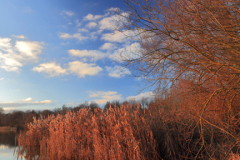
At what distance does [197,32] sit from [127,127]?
3.55 metres

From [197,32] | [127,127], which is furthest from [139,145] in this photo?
[197,32]

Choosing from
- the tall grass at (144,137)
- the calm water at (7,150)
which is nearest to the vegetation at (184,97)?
the tall grass at (144,137)

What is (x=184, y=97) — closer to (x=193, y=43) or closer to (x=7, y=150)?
(x=193, y=43)

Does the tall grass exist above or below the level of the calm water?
Answer: above

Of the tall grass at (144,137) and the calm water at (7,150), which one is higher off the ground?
the tall grass at (144,137)

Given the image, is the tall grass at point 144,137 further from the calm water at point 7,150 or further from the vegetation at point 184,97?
the calm water at point 7,150

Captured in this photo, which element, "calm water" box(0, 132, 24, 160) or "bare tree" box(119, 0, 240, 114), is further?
"calm water" box(0, 132, 24, 160)

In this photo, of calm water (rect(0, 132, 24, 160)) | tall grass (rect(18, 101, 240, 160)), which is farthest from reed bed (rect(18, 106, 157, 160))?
calm water (rect(0, 132, 24, 160))

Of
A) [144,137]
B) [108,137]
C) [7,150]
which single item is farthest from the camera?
[7,150]

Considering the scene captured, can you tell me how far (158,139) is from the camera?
5.02m

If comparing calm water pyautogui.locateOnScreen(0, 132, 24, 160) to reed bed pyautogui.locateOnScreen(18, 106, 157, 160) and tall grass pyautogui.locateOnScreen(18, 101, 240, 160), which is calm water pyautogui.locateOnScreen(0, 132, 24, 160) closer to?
reed bed pyautogui.locateOnScreen(18, 106, 157, 160)

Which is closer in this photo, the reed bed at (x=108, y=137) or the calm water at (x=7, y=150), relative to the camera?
the reed bed at (x=108, y=137)

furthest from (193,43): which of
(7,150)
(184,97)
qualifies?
(7,150)

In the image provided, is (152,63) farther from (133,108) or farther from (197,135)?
(197,135)
